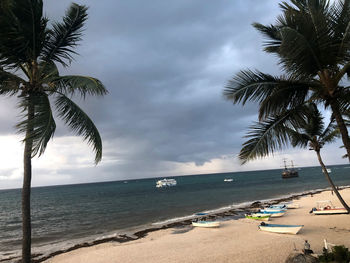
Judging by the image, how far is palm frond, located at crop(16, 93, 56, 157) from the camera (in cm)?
486

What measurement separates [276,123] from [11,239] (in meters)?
28.2

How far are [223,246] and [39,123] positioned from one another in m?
12.7

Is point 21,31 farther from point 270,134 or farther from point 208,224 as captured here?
point 208,224

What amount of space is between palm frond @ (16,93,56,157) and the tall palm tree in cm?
465

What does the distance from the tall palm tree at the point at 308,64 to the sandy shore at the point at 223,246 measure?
7928 millimetres

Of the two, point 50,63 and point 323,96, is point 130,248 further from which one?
point 323,96

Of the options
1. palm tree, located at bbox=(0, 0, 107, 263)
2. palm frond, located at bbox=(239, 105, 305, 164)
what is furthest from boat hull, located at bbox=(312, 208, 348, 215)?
palm tree, located at bbox=(0, 0, 107, 263)

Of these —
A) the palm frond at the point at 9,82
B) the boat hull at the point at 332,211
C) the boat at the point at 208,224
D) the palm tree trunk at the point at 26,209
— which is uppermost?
the palm frond at the point at 9,82

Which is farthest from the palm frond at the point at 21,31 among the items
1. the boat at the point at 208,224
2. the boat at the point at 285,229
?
the boat at the point at 208,224

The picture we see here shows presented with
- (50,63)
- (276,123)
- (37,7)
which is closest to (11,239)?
(50,63)

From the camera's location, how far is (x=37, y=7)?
5562 mm

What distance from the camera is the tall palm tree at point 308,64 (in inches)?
203

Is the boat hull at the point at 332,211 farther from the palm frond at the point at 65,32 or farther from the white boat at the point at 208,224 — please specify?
the palm frond at the point at 65,32

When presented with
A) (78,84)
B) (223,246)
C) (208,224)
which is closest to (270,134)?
(78,84)
